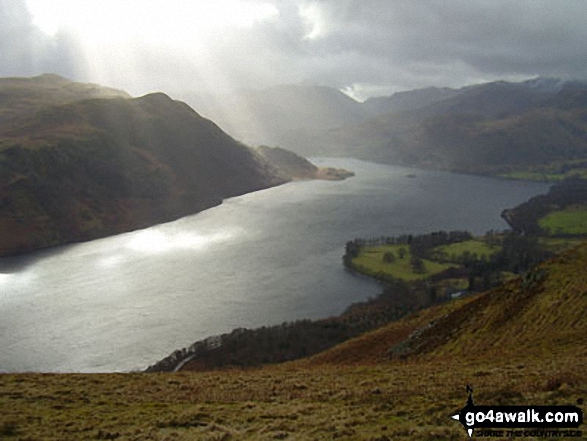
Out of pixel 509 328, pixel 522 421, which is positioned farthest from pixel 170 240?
pixel 522 421

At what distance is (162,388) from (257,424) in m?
11.0

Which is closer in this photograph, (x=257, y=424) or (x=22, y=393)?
(x=257, y=424)

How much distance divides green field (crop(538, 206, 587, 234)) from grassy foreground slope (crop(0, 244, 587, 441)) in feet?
502

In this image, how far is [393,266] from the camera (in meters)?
129

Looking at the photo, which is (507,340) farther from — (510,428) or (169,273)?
(169,273)

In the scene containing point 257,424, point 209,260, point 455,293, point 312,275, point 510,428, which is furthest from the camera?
point 209,260

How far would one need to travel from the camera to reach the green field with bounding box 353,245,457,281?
123500 millimetres

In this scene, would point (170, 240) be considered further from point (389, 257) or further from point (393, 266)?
point (393, 266)

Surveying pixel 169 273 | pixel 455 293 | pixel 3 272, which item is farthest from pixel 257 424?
pixel 3 272

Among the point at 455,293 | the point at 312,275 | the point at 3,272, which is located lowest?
the point at 455,293

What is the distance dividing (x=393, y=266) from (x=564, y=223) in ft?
311

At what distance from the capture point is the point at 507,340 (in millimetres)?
36156

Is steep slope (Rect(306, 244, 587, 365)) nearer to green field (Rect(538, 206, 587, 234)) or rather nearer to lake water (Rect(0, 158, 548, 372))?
lake water (Rect(0, 158, 548, 372))

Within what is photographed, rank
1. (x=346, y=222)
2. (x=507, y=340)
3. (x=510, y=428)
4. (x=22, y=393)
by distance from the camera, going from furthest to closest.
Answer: (x=346, y=222)
(x=507, y=340)
(x=22, y=393)
(x=510, y=428)
